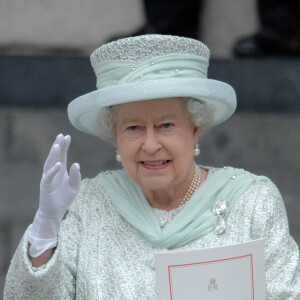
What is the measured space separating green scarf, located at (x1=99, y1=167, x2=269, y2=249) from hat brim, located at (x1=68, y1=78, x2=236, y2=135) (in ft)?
0.74

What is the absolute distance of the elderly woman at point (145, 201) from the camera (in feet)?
10.5

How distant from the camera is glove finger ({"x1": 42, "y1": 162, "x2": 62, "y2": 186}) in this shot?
3117 millimetres

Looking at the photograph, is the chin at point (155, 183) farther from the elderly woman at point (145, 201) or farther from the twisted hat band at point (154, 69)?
the twisted hat band at point (154, 69)

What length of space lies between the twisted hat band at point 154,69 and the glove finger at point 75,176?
12.4 inches

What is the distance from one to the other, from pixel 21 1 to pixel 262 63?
1357mm

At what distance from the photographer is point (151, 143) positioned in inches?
129

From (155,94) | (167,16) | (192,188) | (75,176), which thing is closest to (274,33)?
(167,16)

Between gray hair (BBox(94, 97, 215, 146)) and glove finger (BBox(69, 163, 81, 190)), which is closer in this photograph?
glove finger (BBox(69, 163, 81, 190))

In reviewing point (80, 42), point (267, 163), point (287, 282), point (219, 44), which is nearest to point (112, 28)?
point (80, 42)

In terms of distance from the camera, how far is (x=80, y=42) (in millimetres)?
5789

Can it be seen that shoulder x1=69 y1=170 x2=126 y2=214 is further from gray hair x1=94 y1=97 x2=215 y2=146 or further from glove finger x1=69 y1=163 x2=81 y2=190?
glove finger x1=69 y1=163 x2=81 y2=190

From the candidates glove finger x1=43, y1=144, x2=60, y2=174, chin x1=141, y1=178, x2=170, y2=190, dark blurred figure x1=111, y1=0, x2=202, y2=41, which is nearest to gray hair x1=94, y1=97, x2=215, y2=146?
chin x1=141, y1=178, x2=170, y2=190

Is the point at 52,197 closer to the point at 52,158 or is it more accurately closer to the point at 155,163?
the point at 52,158

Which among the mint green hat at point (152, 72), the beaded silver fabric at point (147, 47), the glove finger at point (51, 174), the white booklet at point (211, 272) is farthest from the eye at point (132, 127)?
the white booklet at point (211, 272)
